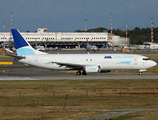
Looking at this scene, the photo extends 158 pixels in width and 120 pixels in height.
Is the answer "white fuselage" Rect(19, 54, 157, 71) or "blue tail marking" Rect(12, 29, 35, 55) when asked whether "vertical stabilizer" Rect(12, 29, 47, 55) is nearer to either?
"blue tail marking" Rect(12, 29, 35, 55)

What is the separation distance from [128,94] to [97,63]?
17968 millimetres

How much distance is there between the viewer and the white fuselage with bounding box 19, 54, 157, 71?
4738 centimetres

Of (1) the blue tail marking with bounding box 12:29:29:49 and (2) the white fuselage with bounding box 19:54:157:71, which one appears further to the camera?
(1) the blue tail marking with bounding box 12:29:29:49

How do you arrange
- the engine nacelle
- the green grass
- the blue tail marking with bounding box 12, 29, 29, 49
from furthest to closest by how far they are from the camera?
1. the blue tail marking with bounding box 12, 29, 29, 49
2. the engine nacelle
3. the green grass

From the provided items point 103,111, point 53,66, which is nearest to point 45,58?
point 53,66

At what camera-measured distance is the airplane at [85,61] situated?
47.3 meters

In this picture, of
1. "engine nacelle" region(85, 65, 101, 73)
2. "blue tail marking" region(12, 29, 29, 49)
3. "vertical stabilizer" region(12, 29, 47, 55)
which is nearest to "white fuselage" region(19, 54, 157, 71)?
"engine nacelle" region(85, 65, 101, 73)

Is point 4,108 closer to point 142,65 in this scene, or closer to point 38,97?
point 38,97

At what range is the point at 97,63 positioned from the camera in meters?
47.6

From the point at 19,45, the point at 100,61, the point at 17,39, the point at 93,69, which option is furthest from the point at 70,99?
the point at 17,39

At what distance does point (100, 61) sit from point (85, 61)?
268 cm

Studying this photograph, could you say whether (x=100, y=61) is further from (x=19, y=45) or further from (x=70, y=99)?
(x=70, y=99)

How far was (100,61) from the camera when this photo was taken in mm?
47500

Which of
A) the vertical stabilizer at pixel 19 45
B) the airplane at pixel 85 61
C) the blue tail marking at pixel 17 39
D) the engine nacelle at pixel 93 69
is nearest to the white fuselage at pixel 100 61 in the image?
the airplane at pixel 85 61
